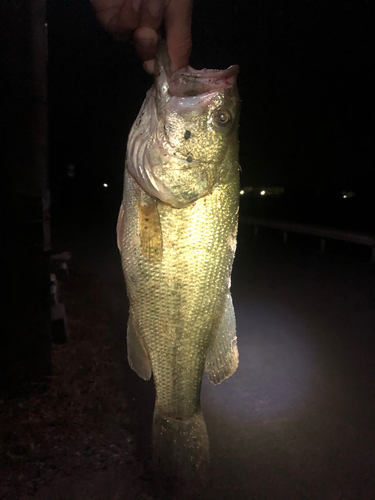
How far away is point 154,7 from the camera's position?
1188mm

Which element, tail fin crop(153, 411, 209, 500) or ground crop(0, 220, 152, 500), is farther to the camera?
ground crop(0, 220, 152, 500)

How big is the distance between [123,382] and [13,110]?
2.95 meters

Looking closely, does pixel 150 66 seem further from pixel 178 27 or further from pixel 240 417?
pixel 240 417

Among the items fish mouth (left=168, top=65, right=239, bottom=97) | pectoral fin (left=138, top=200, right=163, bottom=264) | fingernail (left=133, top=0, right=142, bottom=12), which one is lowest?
pectoral fin (left=138, top=200, right=163, bottom=264)

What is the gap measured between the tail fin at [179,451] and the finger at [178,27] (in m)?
1.59

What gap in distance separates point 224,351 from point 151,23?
139 centimetres

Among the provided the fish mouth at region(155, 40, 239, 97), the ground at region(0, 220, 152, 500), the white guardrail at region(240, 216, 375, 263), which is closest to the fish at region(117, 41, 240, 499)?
the fish mouth at region(155, 40, 239, 97)

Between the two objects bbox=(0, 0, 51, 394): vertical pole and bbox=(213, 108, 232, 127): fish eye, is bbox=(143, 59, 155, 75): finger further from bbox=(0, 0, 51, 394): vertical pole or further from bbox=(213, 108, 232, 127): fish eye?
bbox=(0, 0, 51, 394): vertical pole

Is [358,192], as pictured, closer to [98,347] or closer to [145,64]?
[98,347]

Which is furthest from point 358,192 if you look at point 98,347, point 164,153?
point 164,153

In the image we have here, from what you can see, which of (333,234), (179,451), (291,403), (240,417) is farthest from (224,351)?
(333,234)

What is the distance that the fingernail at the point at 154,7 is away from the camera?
Result: 118cm

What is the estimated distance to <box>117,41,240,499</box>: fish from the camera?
136 cm

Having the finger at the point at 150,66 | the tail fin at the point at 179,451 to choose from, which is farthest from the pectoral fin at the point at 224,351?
the finger at the point at 150,66
